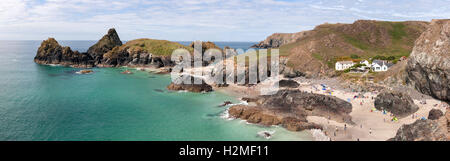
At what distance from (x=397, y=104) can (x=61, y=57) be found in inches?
5753

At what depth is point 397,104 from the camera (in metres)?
45.2

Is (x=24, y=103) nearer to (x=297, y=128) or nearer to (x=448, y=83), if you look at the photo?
(x=297, y=128)

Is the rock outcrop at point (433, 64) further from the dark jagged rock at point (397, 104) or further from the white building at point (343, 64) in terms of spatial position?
the white building at point (343, 64)

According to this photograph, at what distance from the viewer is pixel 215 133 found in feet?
125

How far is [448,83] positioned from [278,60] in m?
52.1

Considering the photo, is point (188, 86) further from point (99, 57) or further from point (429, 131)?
point (99, 57)

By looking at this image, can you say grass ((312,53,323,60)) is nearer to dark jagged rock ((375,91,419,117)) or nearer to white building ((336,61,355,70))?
white building ((336,61,355,70))

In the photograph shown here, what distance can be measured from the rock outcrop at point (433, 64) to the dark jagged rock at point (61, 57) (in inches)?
5287

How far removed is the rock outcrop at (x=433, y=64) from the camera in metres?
49.7

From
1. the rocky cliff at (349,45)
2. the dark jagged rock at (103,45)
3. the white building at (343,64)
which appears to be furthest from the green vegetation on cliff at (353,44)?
the dark jagged rock at (103,45)

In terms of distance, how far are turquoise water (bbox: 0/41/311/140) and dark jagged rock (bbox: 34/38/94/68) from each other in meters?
54.5

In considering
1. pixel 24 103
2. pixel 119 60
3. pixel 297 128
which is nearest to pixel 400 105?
pixel 297 128

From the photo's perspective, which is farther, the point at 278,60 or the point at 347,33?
the point at 347,33
